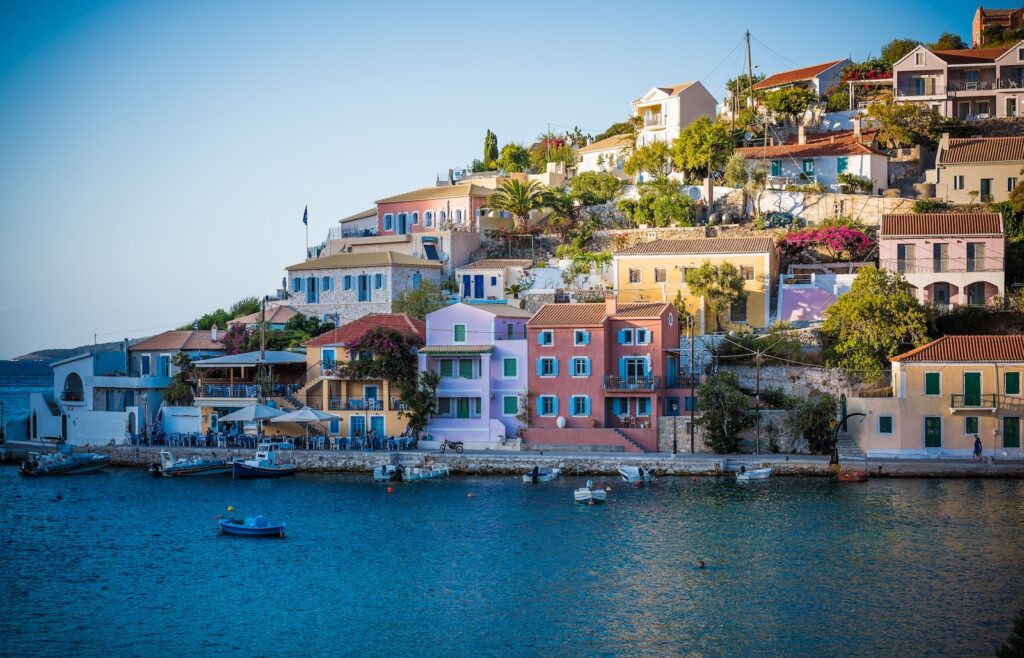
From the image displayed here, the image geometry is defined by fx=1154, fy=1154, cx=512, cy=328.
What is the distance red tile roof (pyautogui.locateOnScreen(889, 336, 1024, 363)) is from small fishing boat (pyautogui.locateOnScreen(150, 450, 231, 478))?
101 feet

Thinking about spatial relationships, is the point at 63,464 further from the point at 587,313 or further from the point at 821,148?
the point at 821,148

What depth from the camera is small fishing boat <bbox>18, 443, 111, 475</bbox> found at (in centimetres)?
5688

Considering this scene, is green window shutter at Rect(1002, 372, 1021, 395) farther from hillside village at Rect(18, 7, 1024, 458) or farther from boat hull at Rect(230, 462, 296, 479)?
boat hull at Rect(230, 462, 296, 479)

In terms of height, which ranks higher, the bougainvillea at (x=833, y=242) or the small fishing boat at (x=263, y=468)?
the bougainvillea at (x=833, y=242)

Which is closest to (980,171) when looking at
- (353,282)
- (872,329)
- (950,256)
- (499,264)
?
(950,256)

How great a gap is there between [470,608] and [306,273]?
139 feet

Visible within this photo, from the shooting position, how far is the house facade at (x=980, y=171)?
65.8 meters

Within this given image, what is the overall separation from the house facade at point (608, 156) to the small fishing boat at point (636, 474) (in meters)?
35.8

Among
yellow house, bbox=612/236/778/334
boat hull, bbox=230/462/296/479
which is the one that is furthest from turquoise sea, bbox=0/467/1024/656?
yellow house, bbox=612/236/778/334

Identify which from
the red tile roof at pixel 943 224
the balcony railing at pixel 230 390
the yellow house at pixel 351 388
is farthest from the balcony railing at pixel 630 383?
the balcony railing at pixel 230 390

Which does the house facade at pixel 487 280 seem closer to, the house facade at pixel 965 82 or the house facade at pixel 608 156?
the house facade at pixel 608 156

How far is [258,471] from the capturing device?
173 feet

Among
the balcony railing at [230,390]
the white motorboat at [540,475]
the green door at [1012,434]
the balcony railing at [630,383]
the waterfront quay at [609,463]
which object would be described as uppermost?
the balcony railing at [630,383]

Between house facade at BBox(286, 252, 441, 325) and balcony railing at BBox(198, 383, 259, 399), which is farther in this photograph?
house facade at BBox(286, 252, 441, 325)
